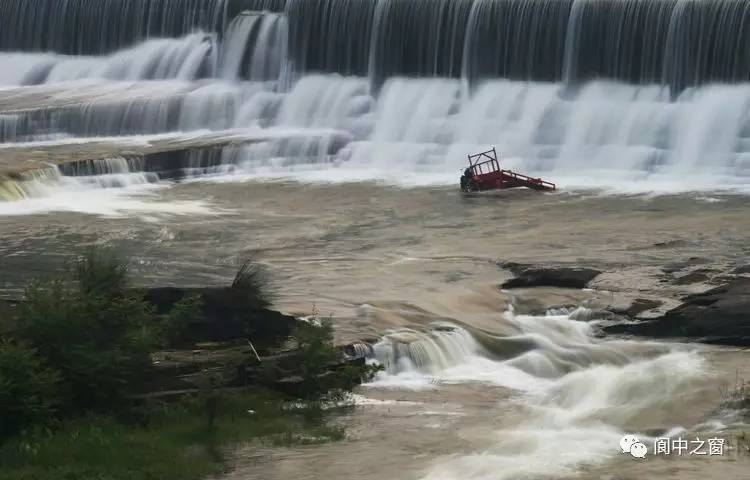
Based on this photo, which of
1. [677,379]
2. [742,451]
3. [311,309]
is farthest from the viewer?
[311,309]

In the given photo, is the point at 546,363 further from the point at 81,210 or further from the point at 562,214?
the point at 81,210

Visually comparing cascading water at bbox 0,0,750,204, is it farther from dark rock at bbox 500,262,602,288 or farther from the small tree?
the small tree

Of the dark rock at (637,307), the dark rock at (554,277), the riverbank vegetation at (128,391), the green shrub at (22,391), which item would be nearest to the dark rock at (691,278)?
the dark rock at (554,277)

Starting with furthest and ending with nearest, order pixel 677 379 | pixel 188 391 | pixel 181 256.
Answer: pixel 181 256
pixel 677 379
pixel 188 391

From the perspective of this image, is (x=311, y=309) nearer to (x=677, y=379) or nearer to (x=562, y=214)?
(x=677, y=379)

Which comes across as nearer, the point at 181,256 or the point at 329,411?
the point at 329,411

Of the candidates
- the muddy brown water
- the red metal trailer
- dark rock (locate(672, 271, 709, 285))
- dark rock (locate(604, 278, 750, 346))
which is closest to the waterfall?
the muddy brown water

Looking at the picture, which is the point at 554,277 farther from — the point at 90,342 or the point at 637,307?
the point at 90,342

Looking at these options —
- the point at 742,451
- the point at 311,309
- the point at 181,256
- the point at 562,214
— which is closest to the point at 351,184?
the point at 562,214
